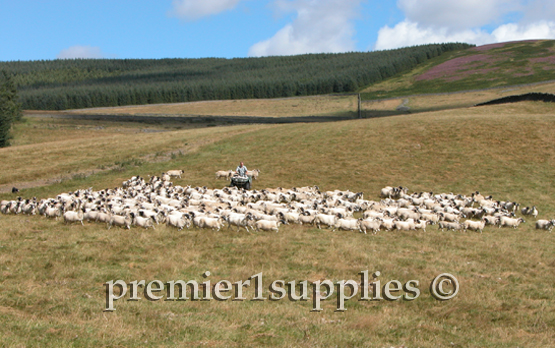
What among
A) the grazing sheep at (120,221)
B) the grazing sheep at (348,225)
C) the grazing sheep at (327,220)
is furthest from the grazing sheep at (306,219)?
the grazing sheep at (120,221)

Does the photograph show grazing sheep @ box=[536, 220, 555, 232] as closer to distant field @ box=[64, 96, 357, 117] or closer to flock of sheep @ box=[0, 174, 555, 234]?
flock of sheep @ box=[0, 174, 555, 234]

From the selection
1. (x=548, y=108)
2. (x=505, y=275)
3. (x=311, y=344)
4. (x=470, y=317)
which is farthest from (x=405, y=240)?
(x=548, y=108)

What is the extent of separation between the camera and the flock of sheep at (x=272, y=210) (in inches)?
840

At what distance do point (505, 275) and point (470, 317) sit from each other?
13.3 ft

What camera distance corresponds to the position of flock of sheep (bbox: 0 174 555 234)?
21.3 meters

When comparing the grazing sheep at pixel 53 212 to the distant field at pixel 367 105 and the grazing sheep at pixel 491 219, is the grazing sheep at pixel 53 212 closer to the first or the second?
the grazing sheep at pixel 491 219

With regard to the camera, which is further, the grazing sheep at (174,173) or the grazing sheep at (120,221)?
the grazing sheep at (174,173)

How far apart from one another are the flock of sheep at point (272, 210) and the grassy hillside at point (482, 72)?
90770 mm

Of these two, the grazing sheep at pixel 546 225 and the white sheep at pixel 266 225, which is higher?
the white sheep at pixel 266 225

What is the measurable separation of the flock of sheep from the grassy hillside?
9077cm

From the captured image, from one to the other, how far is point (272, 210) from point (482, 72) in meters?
119

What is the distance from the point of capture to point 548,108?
52719 mm

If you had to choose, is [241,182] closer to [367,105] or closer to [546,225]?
[546,225]

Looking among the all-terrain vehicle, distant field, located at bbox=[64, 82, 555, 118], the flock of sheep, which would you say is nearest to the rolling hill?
the flock of sheep
